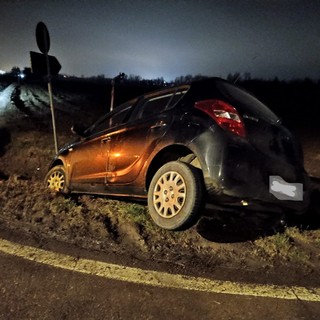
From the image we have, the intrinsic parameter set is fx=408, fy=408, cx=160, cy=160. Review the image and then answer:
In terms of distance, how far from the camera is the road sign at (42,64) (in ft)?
24.9

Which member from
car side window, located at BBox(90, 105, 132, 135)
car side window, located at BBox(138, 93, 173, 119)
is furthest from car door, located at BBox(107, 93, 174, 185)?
car side window, located at BBox(90, 105, 132, 135)

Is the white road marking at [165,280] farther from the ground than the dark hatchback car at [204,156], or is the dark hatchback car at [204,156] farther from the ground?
the dark hatchback car at [204,156]

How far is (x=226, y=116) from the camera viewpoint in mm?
3838

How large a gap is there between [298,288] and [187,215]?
1.11 meters

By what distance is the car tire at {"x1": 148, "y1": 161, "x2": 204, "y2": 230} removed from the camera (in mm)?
3771

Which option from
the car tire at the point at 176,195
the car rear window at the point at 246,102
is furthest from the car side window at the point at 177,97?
the car tire at the point at 176,195

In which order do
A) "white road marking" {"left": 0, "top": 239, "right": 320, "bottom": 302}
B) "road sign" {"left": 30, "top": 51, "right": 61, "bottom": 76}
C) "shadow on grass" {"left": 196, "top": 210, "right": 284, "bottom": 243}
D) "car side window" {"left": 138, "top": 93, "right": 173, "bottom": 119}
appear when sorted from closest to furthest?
"white road marking" {"left": 0, "top": 239, "right": 320, "bottom": 302} < "shadow on grass" {"left": 196, "top": 210, "right": 284, "bottom": 243} < "car side window" {"left": 138, "top": 93, "right": 173, "bottom": 119} < "road sign" {"left": 30, "top": 51, "right": 61, "bottom": 76}

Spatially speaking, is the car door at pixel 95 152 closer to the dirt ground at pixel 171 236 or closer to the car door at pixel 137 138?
the car door at pixel 137 138

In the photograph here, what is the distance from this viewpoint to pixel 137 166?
4434 mm

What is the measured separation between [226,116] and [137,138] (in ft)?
3.63

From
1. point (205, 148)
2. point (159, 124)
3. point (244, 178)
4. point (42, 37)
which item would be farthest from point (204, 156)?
point (42, 37)

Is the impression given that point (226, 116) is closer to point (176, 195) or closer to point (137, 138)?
point (176, 195)

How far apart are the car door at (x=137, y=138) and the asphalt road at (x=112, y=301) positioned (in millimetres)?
1529

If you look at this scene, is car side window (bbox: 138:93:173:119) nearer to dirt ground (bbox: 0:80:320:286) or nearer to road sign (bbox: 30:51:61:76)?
dirt ground (bbox: 0:80:320:286)
